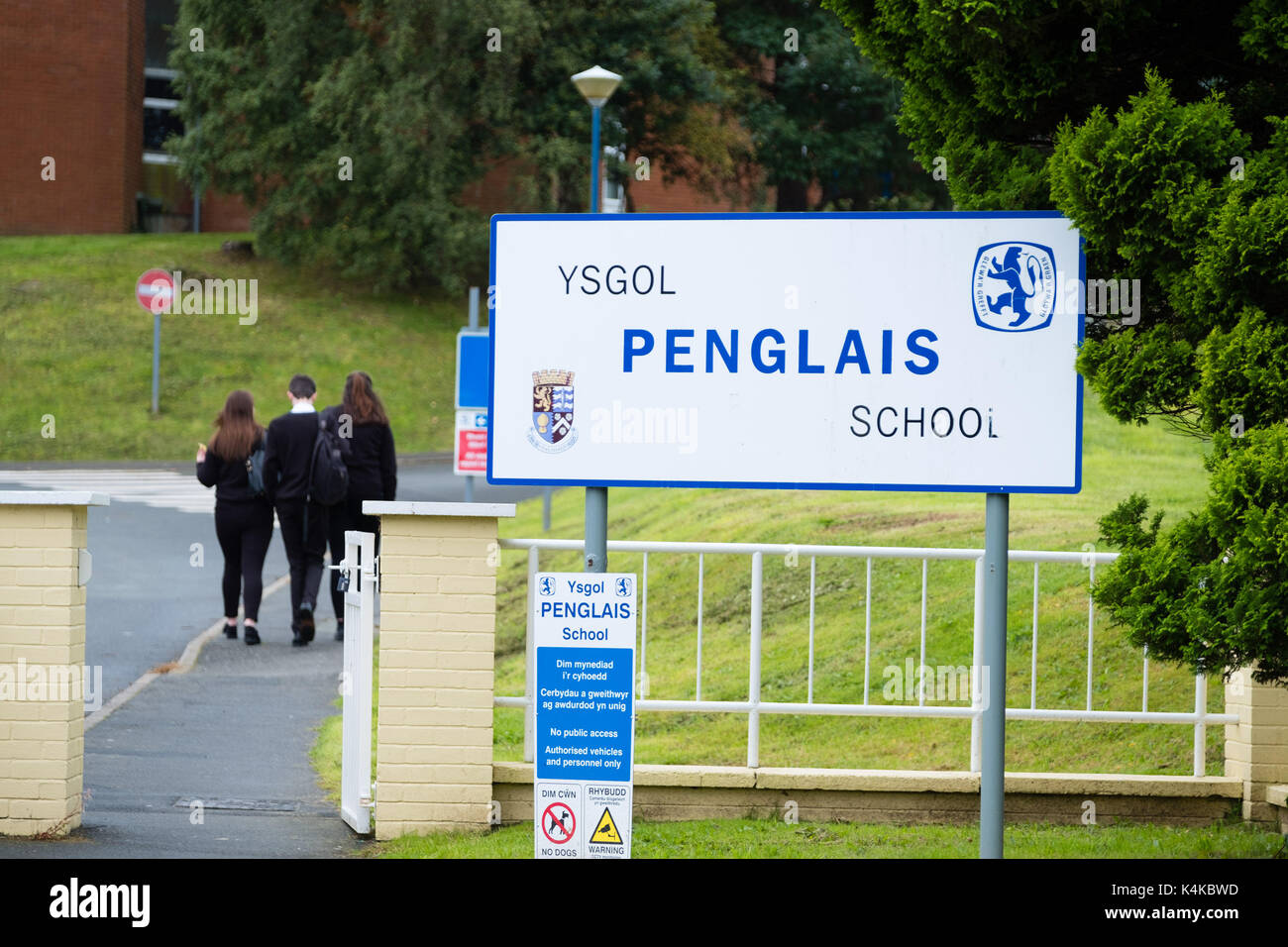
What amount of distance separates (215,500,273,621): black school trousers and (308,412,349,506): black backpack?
1.31ft

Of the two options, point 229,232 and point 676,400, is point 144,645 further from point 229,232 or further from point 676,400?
point 229,232

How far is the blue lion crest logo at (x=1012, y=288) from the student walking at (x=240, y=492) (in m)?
7.05

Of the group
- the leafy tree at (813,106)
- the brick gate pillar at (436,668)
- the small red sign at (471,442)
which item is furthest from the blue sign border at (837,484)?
the leafy tree at (813,106)

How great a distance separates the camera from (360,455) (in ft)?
37.2

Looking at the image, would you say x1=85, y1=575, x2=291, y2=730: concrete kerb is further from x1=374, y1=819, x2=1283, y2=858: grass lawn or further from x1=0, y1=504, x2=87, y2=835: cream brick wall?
x1=374, y1=819, x2=1283, y2=858: grass lawn

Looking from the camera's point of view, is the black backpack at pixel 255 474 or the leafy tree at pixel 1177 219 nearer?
the leafy tree at pixel 1177 219

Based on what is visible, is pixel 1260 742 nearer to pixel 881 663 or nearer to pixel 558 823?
pixel 881 663

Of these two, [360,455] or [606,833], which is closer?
[606,833]

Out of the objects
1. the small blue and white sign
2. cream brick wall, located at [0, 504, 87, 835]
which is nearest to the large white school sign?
the small blue and white sign

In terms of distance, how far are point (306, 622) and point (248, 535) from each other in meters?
0.78

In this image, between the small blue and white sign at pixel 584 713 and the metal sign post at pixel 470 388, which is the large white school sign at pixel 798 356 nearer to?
the small blue and white sign at pixel 584 713

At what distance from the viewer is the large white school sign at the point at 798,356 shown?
16.9 ft

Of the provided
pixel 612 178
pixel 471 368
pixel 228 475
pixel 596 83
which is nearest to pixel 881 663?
pixel 228 475

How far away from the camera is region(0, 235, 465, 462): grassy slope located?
27.7 m
